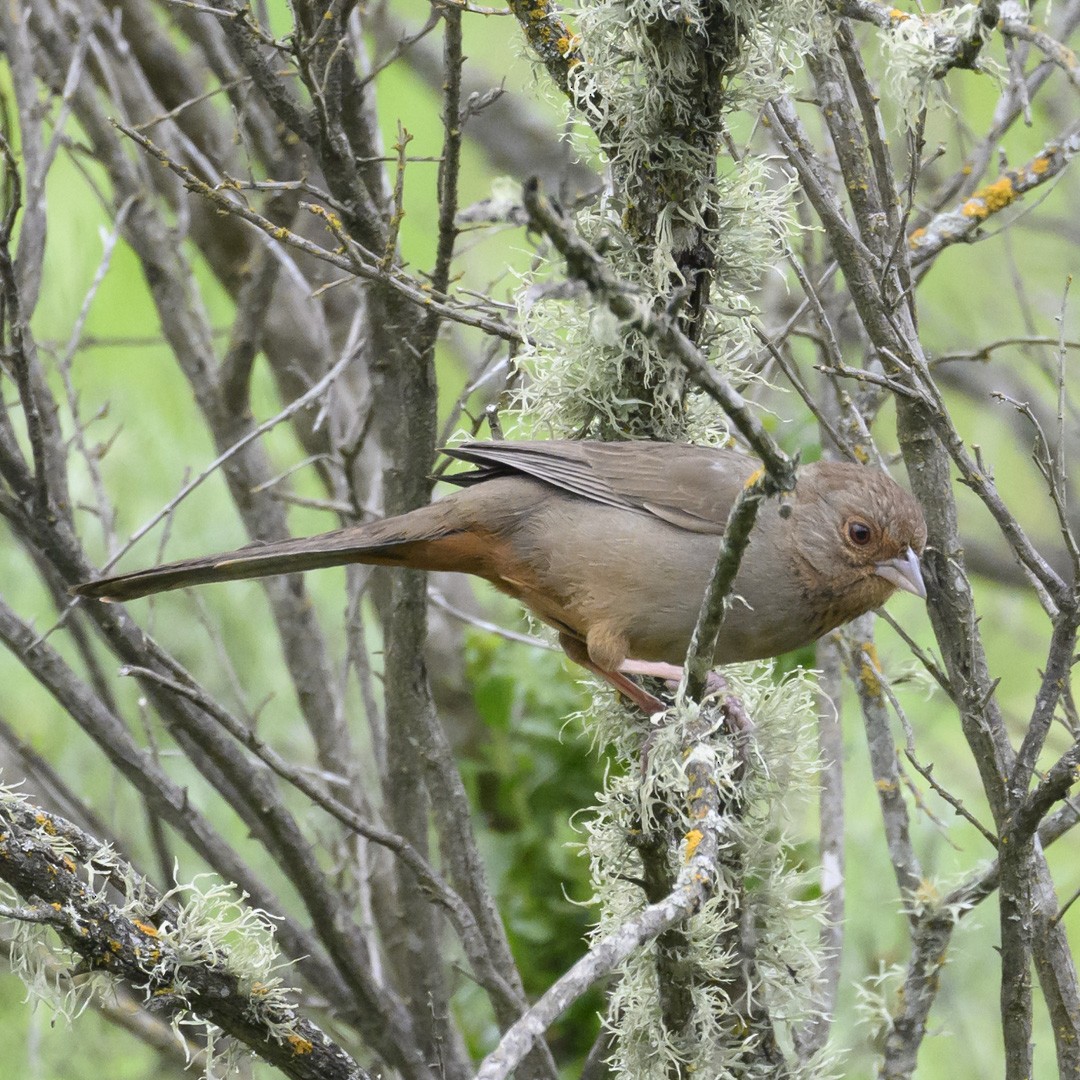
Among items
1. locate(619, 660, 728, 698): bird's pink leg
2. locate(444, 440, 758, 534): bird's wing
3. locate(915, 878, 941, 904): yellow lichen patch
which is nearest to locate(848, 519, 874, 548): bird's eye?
locate(444, 440, 758, 534): bird's wing

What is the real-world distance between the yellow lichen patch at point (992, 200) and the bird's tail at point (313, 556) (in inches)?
67.4

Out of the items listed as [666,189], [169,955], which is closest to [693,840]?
[169,955]

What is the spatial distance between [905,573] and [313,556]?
5.12 ft

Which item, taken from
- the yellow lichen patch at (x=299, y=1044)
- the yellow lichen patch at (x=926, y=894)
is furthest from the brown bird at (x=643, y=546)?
the yellow lichen patch at (x=299, y=1044)

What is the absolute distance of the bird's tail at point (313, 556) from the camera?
3365 millimetres

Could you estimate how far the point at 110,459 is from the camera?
6773 mm

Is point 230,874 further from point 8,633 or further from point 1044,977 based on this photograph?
point 1044,977

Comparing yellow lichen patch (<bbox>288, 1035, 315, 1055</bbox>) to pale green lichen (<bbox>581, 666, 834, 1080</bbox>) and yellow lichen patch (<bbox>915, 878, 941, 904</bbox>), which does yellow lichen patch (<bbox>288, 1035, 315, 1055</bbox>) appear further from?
yellow lichen patch (<bbox>915, 878, 941, 904</bbox>)

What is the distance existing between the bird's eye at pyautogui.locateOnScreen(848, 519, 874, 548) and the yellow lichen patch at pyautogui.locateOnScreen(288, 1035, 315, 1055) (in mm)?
1916

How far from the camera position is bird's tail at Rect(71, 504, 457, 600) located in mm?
3365

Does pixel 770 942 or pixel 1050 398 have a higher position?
pixel 1050 398

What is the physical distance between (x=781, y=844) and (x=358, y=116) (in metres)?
2.29

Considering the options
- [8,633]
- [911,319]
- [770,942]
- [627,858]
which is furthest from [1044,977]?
[8,633]

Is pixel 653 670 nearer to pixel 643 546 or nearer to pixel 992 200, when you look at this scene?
pixel 643 546
